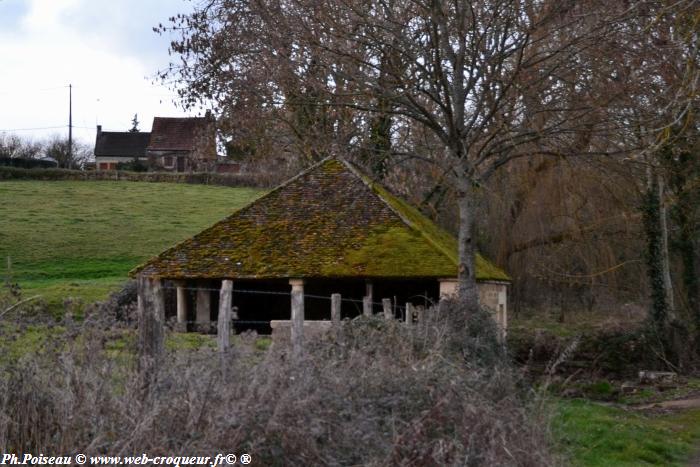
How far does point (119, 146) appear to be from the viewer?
8444cm

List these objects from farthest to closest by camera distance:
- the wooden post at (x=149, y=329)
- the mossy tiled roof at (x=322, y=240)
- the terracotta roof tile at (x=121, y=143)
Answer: the terracotta roof tile at (x=121, y=143) < the mossy tiled roof at (x=322, y=240) < the wooden post at (x=149, y=329)

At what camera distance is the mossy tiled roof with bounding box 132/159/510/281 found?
21.2m

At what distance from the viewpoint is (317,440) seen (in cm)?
698

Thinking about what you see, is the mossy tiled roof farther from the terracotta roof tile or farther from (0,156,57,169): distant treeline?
the terracotta roof tile

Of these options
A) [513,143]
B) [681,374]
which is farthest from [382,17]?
[681,374]

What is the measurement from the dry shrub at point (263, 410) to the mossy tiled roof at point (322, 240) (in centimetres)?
1263

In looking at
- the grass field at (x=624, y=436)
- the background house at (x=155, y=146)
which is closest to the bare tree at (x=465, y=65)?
the grass field at (x=624, y=436)


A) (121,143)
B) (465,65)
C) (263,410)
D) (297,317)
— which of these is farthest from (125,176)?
(263,410)

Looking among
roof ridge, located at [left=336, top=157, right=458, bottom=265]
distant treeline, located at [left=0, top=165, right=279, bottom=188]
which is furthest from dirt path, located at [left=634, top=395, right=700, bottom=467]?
distant treeline, located at [left=0, top=165, right=279, bottom=188]

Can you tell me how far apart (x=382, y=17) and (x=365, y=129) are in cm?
647

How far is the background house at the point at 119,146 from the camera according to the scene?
83250 millimetres

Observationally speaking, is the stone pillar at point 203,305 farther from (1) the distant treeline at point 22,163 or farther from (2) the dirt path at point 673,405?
(1) the distant treeline at point 22,163

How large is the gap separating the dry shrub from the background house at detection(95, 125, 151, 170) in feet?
249

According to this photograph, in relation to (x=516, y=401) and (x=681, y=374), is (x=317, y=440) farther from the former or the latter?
(x=681, y=374)
